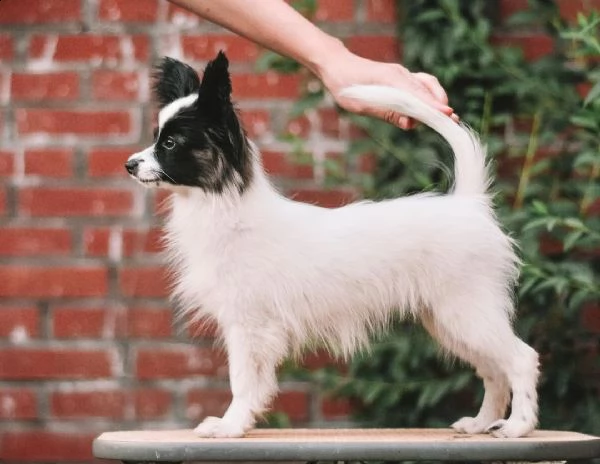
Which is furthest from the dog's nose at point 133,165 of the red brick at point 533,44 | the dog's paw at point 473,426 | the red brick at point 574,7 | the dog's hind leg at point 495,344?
the red brick at point 574,7

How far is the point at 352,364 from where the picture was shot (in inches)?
104

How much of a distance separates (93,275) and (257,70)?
2.00 feet

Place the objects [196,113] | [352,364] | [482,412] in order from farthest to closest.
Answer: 1. [352,364]
2. [482,412]
3. [196,113]

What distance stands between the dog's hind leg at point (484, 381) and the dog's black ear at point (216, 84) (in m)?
0.51

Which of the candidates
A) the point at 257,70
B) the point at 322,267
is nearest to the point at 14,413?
the point at 257,70

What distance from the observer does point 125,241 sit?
9.02 ft

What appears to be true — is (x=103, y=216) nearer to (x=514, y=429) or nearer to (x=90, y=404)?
(x=90, y=404)

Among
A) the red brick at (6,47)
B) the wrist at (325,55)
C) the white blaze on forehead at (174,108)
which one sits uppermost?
the red brick at (6,47)

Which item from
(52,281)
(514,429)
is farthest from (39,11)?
(514,429)

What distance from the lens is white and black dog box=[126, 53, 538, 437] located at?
190cm

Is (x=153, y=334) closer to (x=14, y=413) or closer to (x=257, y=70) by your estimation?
(x=14, y=413)

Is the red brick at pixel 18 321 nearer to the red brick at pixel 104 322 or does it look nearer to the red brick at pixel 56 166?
the red brick at pixel 104 322

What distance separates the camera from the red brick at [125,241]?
2.75 metres

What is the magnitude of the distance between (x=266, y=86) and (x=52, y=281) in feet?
2.22
